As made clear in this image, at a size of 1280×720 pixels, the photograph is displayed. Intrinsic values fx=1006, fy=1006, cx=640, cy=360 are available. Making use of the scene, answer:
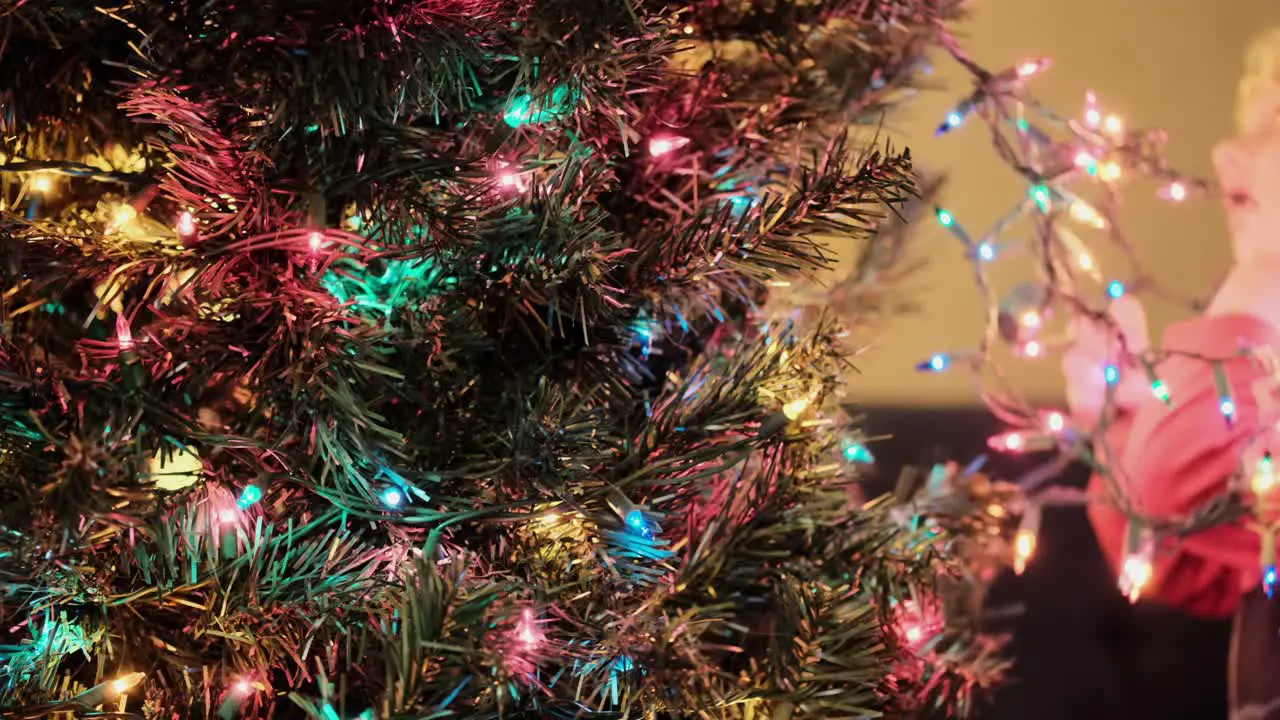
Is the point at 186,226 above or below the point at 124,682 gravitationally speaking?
above

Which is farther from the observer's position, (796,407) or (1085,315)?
(1085,315)

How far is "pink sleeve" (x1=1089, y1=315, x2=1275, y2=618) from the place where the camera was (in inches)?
30.5

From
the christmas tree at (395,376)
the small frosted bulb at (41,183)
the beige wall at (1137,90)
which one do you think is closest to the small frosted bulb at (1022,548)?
the christmas tree at (395,376)

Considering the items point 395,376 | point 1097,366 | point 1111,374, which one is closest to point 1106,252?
point 1097,366

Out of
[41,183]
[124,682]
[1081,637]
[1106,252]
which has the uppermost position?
[41,183]

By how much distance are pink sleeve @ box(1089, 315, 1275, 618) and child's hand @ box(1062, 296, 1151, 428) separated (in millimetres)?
27

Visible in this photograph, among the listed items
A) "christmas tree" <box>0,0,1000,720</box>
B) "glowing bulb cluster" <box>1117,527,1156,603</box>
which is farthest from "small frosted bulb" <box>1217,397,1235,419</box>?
"christmas tree" <box>0,0,1000,720</box>

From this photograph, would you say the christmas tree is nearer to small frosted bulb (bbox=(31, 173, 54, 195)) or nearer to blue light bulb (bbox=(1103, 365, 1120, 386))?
small frosted bulb (bbox=(31, 173, 54, 195))

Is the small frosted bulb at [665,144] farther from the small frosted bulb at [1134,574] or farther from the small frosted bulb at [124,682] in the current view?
the small frosted bulb at [1134,574]

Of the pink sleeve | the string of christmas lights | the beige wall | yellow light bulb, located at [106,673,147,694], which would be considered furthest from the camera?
the beige wall

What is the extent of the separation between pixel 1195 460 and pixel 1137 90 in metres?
0.60

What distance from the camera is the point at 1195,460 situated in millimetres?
792

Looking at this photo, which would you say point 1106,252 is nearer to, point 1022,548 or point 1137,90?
point 1137,90

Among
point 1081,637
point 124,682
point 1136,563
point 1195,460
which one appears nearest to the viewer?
point 124,682
